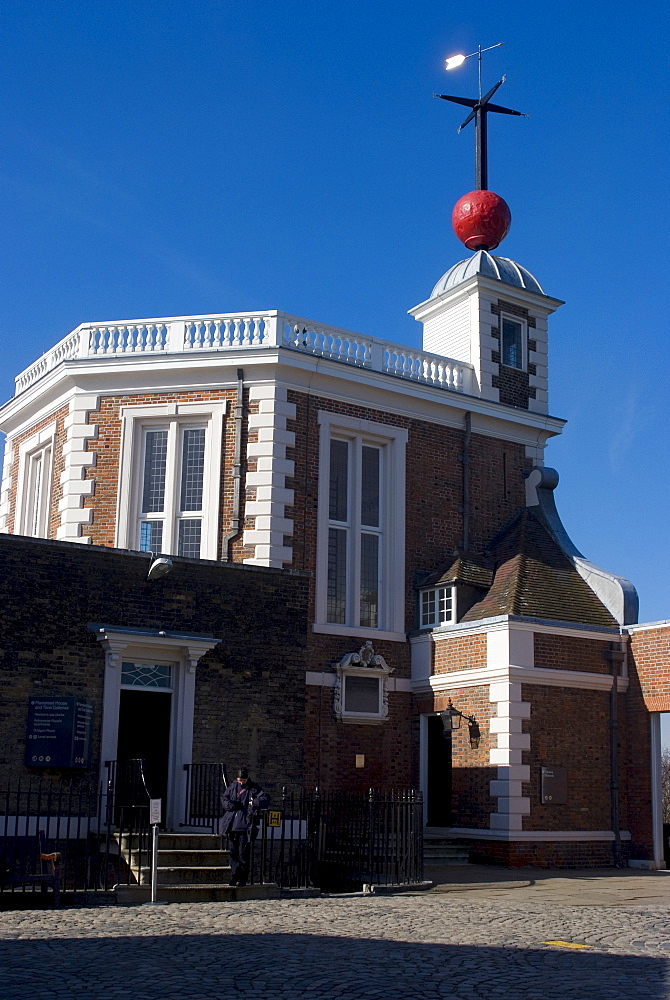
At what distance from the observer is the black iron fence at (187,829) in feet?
50.9

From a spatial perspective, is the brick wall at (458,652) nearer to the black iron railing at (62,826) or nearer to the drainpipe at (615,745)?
the drainpipe at (615,745)

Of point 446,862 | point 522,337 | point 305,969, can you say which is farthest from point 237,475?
point 305,969

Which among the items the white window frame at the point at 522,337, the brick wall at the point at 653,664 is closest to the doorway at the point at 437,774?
the brick wall at the point at 653,664

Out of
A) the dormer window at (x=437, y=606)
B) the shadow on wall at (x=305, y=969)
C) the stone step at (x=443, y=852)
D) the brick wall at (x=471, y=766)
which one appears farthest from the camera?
the dormer window at (x=437, y=606)

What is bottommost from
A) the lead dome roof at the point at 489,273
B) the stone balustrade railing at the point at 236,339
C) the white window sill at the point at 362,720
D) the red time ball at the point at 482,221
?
the white window sill at the point at 362,720

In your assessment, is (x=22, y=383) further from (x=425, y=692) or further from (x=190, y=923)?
(x=190, y=923)

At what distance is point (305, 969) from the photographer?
9.40 m

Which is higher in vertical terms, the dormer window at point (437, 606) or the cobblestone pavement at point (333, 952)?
the dormer window at point (437, 606)

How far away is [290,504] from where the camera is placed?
73.7ft

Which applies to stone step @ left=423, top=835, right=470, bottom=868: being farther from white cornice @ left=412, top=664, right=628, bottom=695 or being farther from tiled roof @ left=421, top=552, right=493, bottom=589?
tiled roof @ left=421, top=552, right=493, bottom=589

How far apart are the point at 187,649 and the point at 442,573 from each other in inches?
286

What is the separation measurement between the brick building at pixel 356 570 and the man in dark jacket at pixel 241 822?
2844 mm

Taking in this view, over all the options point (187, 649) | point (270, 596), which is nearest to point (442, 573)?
point (270, 596)

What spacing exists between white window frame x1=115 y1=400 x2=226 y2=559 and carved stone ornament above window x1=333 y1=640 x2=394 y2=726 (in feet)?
11.3
